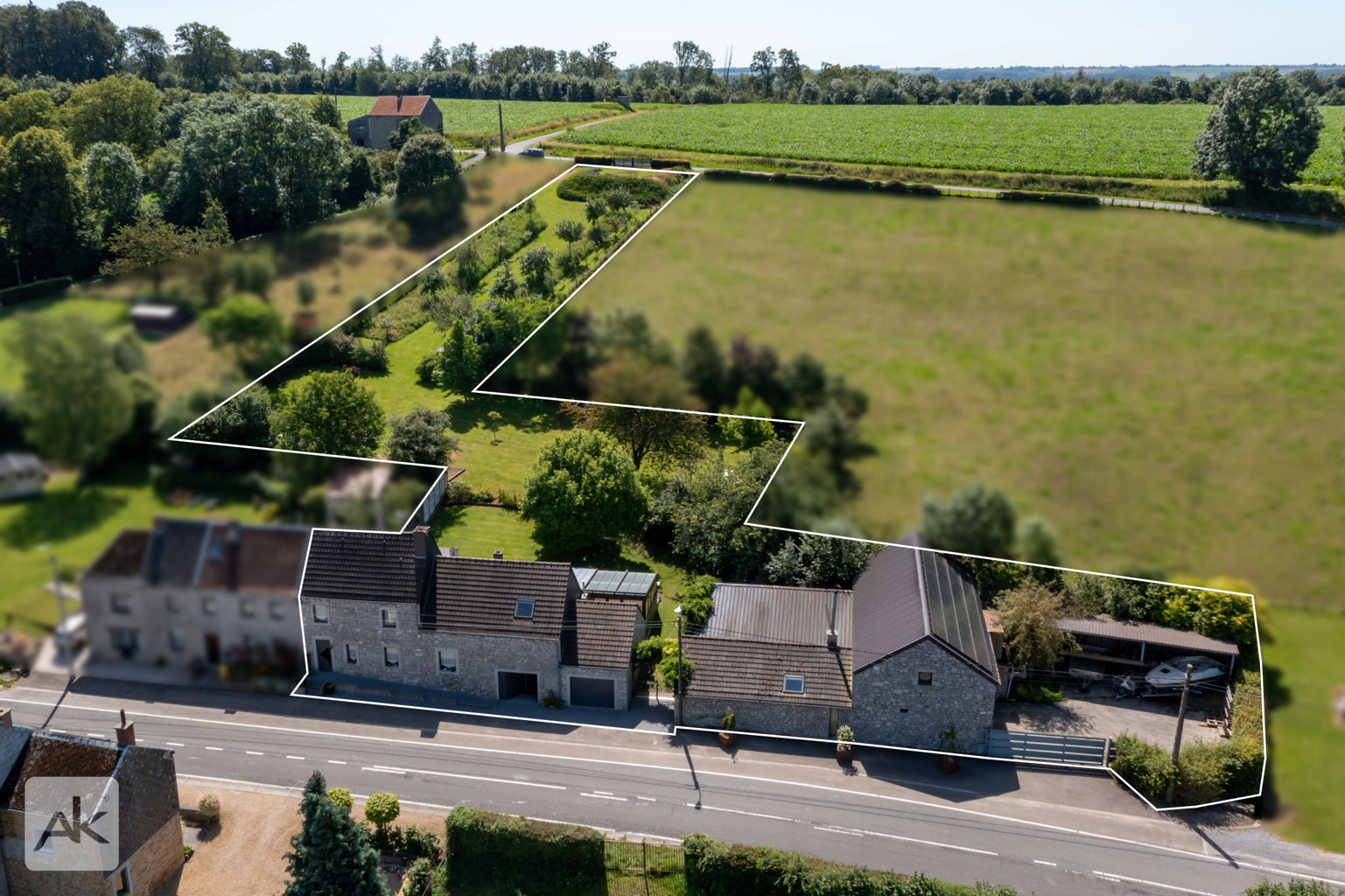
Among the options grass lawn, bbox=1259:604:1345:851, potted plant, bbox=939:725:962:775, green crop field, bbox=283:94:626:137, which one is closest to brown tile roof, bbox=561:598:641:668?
potted plant, bbox=939:725:962:775

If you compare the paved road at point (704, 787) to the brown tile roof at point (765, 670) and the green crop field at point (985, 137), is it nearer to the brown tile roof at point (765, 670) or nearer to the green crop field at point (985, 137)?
the brown tile roof at point (765, 670)

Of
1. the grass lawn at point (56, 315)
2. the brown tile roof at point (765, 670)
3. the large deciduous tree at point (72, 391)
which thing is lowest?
the brown tile roof at point (765, 670)

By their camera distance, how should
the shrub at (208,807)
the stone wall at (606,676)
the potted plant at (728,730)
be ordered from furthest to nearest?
the stone wall at (606,676)
the potted plant at (728,730)
the shrub at (208,807)

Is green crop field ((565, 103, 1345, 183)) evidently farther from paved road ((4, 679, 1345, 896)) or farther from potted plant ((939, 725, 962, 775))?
potted plant ((939, 725, 962, 775))

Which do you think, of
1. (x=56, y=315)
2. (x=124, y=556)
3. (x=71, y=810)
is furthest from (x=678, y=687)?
(x=56, y=315)

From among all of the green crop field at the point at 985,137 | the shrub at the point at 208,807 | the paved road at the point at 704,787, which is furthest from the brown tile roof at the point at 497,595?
the green crop field at the point at 985,137

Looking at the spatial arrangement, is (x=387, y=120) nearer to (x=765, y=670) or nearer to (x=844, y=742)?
(x=765, y=670)
